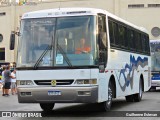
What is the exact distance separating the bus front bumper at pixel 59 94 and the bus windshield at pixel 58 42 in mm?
704

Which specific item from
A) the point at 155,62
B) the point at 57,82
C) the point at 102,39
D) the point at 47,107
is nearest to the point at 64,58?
the point at 57,82

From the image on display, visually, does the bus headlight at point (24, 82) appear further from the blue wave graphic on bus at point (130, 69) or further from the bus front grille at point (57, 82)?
the blue wave graphic on bus at point (130, 69)

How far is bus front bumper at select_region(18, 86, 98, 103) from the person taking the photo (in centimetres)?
1259

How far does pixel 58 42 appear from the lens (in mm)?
13109

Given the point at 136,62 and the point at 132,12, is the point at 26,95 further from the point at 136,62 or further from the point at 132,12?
the point at 132,12

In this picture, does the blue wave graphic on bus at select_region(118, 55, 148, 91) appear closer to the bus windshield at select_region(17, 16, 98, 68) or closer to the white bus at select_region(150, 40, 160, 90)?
the bus windshield at select_region(17, 16, 98, 68)

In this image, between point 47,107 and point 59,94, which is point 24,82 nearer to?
point 59,94

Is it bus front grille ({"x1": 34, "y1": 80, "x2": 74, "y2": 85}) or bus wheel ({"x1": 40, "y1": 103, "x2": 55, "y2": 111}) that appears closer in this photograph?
bus front grille ({"x1": 34, "y1": 80, "x2": 74, "y2": 85})

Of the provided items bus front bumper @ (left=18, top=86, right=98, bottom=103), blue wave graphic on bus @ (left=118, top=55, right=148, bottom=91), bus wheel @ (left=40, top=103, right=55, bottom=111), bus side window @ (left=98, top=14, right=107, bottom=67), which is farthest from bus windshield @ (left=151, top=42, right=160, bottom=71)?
bus front bumper @ (left=18, top=86, right=98, bottom=103)

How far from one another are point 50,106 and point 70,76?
271 cm

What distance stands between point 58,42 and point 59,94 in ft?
5.11

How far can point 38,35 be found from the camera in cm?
1338

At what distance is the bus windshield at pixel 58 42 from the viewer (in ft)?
42.2

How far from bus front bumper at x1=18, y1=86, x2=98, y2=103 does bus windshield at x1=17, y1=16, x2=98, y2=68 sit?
0.70 m
